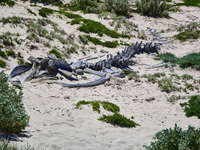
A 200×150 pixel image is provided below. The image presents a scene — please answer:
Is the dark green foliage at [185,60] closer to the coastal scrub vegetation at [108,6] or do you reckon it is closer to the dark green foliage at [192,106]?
the dark green foliage at [192,106]

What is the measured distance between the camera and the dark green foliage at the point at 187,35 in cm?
2182

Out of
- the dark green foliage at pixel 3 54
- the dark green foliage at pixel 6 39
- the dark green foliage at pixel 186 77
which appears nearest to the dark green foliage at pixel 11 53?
the dark green foliage at pixel 3 54

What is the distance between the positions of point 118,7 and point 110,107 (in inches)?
759

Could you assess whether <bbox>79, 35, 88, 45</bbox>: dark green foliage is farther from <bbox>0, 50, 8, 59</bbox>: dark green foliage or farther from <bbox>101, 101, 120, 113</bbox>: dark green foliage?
<bbox>101, 101, 120, 113</bbox>: dark green foliage

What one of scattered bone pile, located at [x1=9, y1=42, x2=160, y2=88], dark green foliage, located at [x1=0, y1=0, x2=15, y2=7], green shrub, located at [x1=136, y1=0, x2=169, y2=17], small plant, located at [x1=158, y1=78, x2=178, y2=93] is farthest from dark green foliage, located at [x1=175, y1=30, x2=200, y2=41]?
dark green foliage, located at [x1=0, y1=0, x2=15, y2=7]

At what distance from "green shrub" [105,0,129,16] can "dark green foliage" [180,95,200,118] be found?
693 inches

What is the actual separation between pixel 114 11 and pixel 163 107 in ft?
59.7

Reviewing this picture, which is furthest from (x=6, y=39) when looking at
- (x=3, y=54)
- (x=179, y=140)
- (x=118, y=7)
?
(x=118, y=7)

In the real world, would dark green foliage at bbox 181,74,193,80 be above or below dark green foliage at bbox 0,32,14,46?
below

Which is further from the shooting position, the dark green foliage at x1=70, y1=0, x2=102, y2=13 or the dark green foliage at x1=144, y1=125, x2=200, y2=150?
the dark green foliage at x1=70, y1=0, x2=102, y2=13

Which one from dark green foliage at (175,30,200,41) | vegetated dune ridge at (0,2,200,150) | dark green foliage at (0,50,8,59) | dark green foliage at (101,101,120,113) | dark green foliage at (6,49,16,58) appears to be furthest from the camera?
dark green foliage at (175,30,200,41)

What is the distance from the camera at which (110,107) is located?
979 cm

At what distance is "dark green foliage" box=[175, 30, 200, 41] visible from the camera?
2182cm

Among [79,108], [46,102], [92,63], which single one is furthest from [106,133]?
[92,63]
